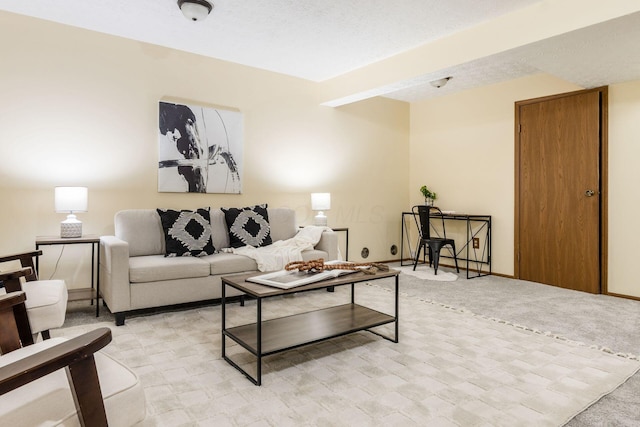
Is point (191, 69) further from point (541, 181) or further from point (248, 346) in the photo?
point (541, 181)

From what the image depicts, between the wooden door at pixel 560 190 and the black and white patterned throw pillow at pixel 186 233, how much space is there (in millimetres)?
3673

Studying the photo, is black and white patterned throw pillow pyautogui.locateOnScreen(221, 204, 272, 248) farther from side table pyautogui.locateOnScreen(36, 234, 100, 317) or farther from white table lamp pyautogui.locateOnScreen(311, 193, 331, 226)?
side table pyautogui.locateOnScreen(36, 234, 100, 317)

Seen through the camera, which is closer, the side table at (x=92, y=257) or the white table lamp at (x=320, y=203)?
the side table at (x=92, y=257)

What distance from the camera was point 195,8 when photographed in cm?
301

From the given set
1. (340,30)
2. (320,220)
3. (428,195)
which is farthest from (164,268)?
(428,195)

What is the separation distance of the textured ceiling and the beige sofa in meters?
1.65

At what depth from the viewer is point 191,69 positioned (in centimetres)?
417

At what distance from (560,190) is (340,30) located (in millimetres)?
3018

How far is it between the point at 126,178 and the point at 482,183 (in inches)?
168

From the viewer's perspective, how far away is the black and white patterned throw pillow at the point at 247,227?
3945 millimetres

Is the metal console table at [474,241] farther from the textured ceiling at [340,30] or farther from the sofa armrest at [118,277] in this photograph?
the sofa armrest at [118,277]

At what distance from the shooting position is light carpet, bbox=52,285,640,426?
1.80m

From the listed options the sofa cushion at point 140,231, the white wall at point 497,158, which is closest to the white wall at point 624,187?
the white wall at point 497,158

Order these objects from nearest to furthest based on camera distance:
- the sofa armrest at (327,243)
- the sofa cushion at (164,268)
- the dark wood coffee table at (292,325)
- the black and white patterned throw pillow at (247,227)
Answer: the dark wood coffee table at (292,325), the sofa cushion at (164,268), the black and white patterned throw pillow at (247,227), the sofa armrest at (327,243)
